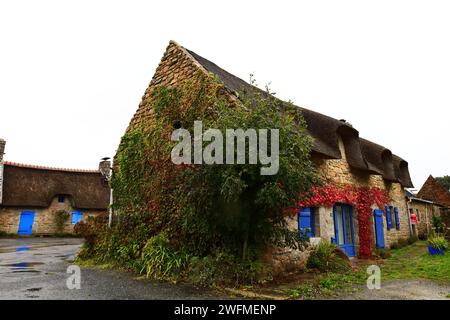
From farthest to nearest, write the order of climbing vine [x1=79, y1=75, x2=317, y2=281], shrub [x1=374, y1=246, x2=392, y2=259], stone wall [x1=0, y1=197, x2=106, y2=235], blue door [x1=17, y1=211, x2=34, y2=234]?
blue door [x1=17, y1=211, x2=34, y2=234], stone wall [x1=0, y1=197, x2=106, y2=235], shrub [x1=374, y1=246, x2=392, y2=259], climbing vine [x1=79, y1=75, x2=317, y2=281]

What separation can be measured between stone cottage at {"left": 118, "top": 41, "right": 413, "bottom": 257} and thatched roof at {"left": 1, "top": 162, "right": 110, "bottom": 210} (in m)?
13.8

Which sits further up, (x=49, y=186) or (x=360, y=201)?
(x=49, y=186)

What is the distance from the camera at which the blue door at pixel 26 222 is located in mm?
19578

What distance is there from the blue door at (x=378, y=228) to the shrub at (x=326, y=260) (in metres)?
4.58

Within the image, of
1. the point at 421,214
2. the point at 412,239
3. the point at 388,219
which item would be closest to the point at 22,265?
the point at 388,219

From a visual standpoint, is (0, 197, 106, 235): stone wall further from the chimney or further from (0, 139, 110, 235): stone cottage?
the chimney

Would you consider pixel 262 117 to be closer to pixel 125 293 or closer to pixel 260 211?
pixel 260 211

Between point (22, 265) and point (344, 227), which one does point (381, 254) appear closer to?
point (344, 227)

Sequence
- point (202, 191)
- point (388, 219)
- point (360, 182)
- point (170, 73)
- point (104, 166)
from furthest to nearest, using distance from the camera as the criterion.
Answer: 1. point (104, 166)
2. point (388, 219)
3. point (360, 182)
4. point (170, 73)
5. point (202, 191)

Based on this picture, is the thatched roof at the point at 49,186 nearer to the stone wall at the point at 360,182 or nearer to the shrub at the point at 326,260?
the stone wall at the point at 360,182

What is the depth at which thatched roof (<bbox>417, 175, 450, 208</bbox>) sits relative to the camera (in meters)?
25.5

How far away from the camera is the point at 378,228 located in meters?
12.1

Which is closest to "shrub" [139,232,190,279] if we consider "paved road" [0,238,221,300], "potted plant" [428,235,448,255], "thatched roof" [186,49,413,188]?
"paved road" [0,238,221,300]

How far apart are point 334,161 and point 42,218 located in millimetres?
18383
